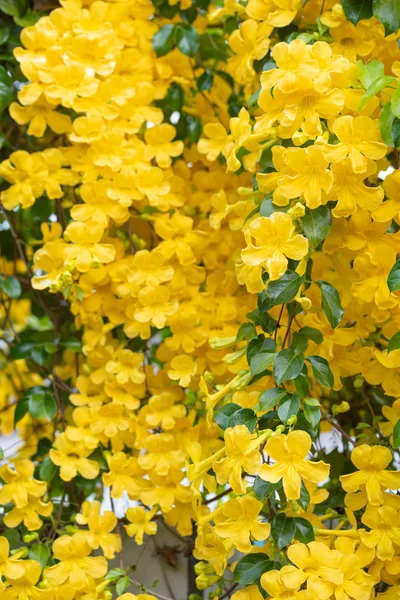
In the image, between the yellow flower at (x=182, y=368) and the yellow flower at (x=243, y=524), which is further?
the yellow flower at (x=182, y=368)

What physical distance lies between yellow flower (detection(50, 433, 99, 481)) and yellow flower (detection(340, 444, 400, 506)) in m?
0.45

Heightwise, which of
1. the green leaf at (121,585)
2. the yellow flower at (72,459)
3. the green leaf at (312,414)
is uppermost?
the green leaf at (312,414)

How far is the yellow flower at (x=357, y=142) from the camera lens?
3.31ft

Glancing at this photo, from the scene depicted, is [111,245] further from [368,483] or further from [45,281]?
[368,483]

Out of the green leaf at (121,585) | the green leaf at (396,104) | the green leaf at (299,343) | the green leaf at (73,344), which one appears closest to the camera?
the green leaf at (396,104)

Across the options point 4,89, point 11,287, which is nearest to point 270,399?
point 11,287

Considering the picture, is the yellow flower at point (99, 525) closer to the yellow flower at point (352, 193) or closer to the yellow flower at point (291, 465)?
the yellow flower at point (291, 465)

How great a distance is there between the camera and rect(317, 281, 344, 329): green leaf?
107cm

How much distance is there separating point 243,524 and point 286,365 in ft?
0.71

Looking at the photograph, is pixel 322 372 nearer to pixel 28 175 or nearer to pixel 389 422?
pixel 389 422

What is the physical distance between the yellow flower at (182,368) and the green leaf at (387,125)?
18.7 inches

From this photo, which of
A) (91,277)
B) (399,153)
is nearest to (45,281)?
(91,277)

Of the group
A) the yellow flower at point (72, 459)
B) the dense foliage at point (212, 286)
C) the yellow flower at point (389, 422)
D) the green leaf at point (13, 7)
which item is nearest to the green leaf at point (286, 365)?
the dense foliage at point (212, 286)

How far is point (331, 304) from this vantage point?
1073mm
